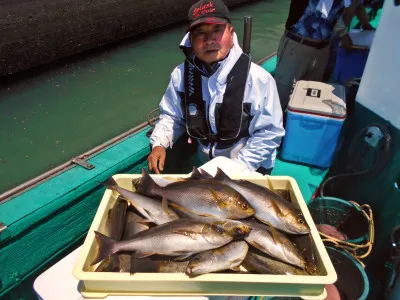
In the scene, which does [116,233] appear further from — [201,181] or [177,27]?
[177,27]

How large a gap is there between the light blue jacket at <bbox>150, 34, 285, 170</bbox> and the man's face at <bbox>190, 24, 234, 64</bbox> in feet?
0.26

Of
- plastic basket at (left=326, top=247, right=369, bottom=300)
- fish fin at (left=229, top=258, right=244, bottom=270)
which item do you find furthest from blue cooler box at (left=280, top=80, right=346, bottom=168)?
fish fin at (left=229, top=258, right=244, bottom=270)

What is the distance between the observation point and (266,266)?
150 cm

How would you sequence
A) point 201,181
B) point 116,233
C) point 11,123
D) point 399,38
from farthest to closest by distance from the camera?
point 11,123 < point 399,38 < point 201,181 < point 116,233

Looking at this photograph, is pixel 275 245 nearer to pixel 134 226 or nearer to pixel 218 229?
pixel 218 229

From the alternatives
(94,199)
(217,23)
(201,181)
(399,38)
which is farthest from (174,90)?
Result: (399,38)

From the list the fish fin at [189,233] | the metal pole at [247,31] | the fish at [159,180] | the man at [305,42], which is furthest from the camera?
the man at [305,42]

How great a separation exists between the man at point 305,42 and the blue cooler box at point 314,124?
3.05ft

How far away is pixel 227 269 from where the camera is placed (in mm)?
1475

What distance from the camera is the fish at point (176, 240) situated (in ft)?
4.78

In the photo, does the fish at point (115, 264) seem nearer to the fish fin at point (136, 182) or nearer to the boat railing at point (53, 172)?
the fish fin at point (136, 182)

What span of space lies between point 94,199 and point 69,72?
710 cm

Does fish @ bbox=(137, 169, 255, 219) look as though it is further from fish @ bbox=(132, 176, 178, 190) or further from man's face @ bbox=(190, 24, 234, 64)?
man's face @ bbox=(190, 24, 234, 64)

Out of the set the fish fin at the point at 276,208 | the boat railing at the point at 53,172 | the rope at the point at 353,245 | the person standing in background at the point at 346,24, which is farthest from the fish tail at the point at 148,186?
the person standing in background at the point at 346,24
